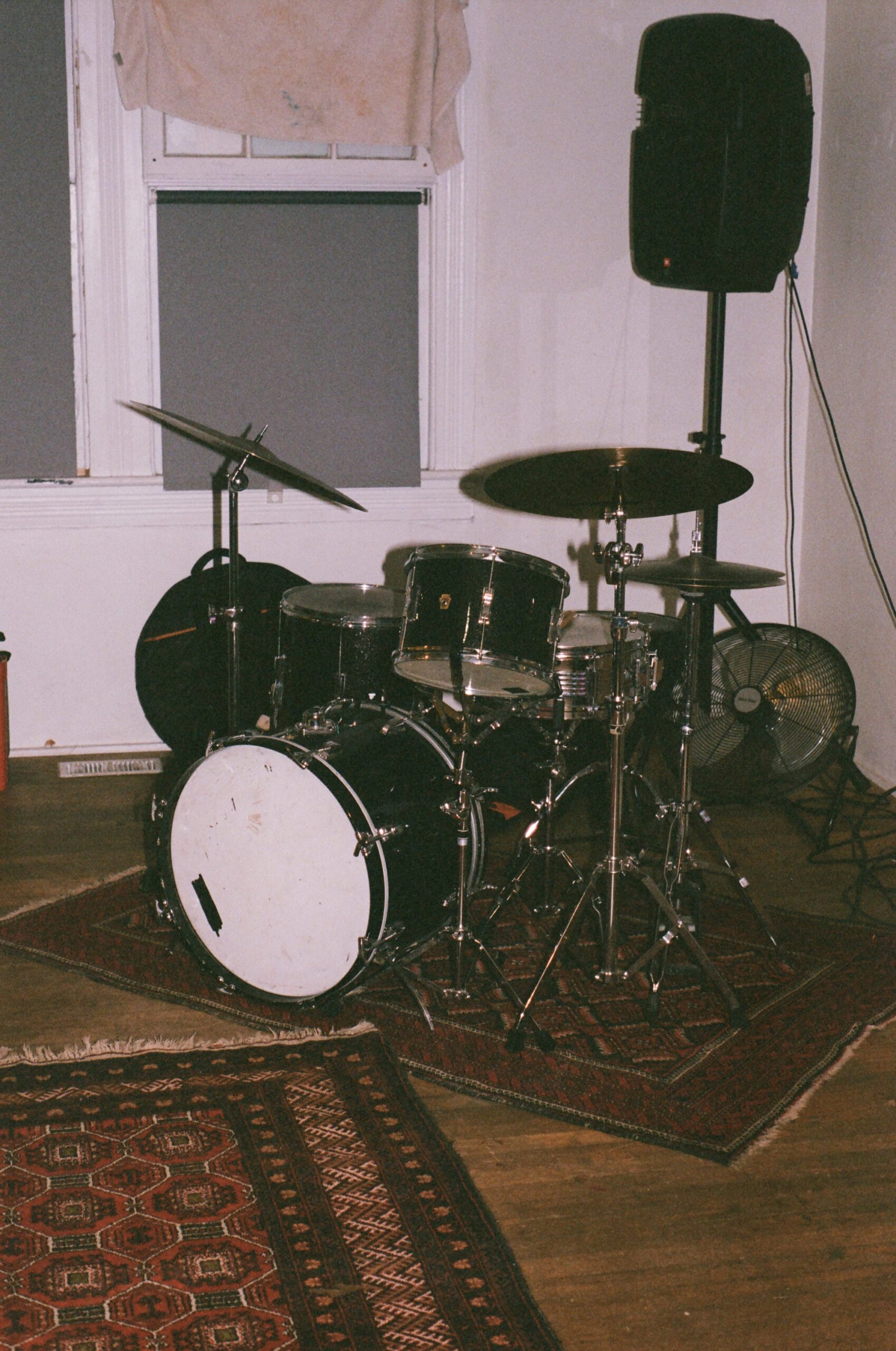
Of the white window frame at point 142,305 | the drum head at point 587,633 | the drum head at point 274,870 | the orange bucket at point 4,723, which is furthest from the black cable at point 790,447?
the orange bucket at point 4,723

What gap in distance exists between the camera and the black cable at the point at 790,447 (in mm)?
4914

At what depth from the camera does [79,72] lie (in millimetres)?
4457

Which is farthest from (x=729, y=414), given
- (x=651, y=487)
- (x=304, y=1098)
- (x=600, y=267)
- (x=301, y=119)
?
(x=304, y=1098)

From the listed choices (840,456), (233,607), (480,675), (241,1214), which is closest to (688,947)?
(480,675)

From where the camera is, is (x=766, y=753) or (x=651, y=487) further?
(x=766, y=753)

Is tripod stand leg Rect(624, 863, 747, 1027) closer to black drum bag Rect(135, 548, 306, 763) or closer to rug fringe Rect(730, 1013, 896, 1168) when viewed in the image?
rug fringe Rect(730, 1013, 896, 1168)

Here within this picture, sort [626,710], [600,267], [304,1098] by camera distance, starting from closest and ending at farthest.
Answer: [304,1098]
[626,710]
[600,267]

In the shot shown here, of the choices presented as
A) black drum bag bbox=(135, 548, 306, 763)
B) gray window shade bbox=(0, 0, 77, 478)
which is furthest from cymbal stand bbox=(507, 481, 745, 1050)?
gray window shade bbox=(0, 0, 77, 478)

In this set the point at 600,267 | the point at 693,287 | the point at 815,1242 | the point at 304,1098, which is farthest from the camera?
Result: the point at 600,267

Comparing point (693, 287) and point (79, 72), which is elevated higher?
point (79, 72)

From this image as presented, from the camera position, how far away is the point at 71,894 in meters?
3.67

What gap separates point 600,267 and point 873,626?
1585 mm

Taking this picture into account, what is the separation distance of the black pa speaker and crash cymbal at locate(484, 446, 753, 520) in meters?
1.68

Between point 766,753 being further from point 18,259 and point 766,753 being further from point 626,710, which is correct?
point 18,259
